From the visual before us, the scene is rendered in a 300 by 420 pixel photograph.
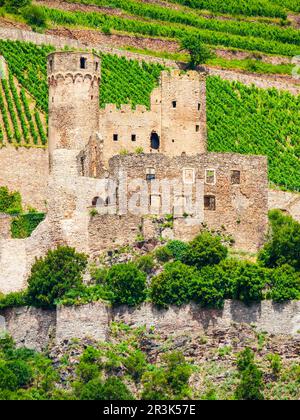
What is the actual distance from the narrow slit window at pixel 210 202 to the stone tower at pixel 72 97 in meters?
6.44

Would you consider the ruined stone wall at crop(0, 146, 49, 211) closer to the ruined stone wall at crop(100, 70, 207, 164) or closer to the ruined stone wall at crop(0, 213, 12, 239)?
the ruined stone wall at crop(100, 70, 207, 164)

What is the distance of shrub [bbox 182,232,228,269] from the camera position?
6391cm

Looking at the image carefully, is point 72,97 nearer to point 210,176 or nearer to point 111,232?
point 210,176

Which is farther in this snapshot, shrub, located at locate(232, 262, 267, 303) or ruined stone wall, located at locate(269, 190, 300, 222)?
ruined stone wall, located at locate(269, 190, 300, 222)

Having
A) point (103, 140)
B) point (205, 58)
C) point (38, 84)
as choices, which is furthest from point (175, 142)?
point (205, 58)

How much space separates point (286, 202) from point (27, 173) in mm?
10848

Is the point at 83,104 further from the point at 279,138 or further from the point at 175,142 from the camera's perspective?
the point at 279,138

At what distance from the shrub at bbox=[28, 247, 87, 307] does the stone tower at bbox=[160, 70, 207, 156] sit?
435 inches

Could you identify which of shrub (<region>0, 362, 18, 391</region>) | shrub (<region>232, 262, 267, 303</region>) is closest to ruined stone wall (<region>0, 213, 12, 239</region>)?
shrub (<region>0, 362, 18, 391</region>)

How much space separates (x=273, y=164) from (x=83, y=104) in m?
14.8

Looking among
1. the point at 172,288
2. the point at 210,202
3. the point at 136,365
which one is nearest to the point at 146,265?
the point at 172,288

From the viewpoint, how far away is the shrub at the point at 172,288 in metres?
62.2

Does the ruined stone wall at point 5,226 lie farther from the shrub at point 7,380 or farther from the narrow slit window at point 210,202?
the shrub at point 7,380

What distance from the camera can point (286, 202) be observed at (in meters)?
74.6
